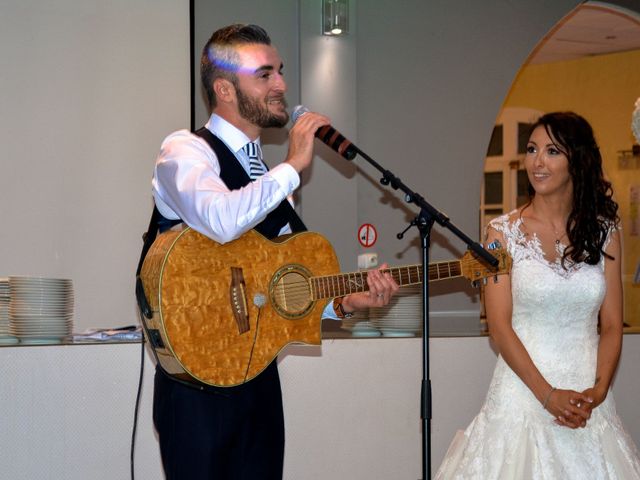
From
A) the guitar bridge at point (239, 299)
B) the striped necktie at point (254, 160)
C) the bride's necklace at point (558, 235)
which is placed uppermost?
the striped necktie at point (254, 160)

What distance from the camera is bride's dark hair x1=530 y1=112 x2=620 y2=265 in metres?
3.00

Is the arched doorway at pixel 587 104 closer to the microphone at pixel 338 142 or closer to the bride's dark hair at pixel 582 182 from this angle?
the bride's dark hair at pixel 582 182

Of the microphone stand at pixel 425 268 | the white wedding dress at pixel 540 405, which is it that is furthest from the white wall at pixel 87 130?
the microphone stand at pixel 425 268

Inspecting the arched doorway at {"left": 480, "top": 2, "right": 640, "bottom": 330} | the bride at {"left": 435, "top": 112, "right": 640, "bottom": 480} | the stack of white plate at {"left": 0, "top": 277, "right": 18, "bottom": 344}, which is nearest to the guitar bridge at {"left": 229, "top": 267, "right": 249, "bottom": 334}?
the bride at {"left": 435, "top": 112, "right": 640, "bottom": 480}

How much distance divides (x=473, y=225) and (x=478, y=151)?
50 cm

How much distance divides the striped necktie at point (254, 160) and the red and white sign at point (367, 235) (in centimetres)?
283

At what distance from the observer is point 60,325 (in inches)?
135

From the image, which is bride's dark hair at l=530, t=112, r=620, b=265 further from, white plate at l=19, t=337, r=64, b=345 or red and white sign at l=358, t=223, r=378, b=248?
red and white sign at l=358, t=223, r=378, b=248

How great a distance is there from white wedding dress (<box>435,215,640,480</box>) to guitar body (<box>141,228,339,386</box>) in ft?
2.58

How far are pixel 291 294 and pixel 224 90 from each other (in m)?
0.62

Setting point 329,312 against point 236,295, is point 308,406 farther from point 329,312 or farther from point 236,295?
point 236,295

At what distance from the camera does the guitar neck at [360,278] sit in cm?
249

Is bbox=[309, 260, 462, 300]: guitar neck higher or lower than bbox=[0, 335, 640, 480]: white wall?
higher

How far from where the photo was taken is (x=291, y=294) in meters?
2.45
